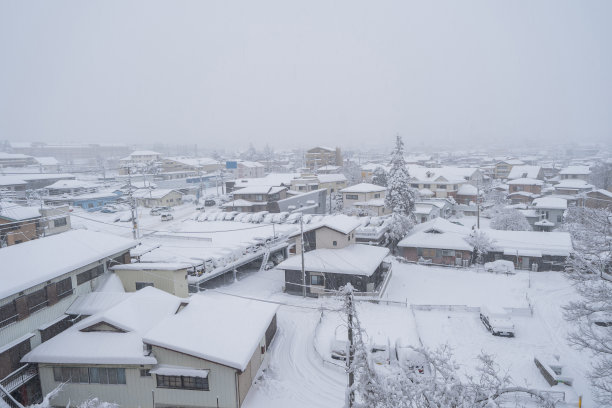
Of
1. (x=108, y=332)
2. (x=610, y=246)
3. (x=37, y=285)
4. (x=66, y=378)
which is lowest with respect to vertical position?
(x=66, y=378)

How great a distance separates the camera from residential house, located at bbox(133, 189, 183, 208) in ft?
179

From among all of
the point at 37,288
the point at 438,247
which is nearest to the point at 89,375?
the point at 37,288

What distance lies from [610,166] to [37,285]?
307 ft

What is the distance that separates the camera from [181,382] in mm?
12828

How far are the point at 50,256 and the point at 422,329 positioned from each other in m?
18.2

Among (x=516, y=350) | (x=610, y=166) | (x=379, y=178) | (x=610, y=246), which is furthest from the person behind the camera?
(x=610, y=166)

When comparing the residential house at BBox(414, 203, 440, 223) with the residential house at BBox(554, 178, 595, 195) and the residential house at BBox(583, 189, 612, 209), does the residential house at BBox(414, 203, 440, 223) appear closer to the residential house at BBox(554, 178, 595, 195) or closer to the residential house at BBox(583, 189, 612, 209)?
the residential house at BBox(583, 189, 612, 209)

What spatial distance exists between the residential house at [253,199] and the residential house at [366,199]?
9.88 m

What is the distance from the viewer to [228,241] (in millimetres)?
27859

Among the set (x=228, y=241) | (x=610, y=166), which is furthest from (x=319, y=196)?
(x=610, y=166)

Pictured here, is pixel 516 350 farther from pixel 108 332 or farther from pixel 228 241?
pixel 228 241

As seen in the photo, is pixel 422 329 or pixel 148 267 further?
pixel 422 329

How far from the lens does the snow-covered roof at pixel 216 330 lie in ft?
40.9

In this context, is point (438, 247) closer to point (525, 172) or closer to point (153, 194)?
point (153, 194)
